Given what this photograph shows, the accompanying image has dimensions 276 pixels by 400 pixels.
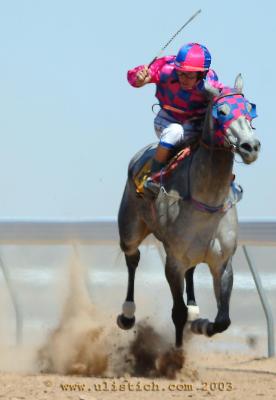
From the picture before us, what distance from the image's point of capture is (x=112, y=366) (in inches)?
522

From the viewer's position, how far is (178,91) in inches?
516

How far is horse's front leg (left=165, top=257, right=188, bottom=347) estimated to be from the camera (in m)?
12.7

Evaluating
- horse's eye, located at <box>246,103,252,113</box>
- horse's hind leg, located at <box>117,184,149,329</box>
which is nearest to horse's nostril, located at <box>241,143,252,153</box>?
horse's eye, located at <box>246,103,252,113</box>

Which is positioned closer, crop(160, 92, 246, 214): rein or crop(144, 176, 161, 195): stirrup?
crop(160, 92, 246, 214): rein

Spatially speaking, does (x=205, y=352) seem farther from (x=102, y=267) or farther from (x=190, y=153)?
(x=190, y=153)

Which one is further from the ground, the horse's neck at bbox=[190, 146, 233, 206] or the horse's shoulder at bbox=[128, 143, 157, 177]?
the horse's neck at bbox=[190, 146, 233, 206]

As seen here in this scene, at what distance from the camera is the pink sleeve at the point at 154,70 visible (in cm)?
1308

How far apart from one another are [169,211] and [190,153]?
0.57 m

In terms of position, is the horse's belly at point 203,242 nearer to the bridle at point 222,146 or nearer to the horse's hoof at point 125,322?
the bridle at point 222,146

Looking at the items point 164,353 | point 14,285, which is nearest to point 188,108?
point 164,353

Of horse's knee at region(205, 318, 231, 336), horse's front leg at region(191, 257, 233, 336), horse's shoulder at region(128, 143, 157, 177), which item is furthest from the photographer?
horse's shoulder at region(128, 143, 157, 177)

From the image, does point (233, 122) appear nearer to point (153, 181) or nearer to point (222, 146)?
point (222, 146)

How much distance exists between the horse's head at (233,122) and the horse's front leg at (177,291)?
1196 millimetres

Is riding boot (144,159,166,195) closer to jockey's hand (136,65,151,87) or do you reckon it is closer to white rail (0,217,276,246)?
jockey's hand (136,65,151,87)
